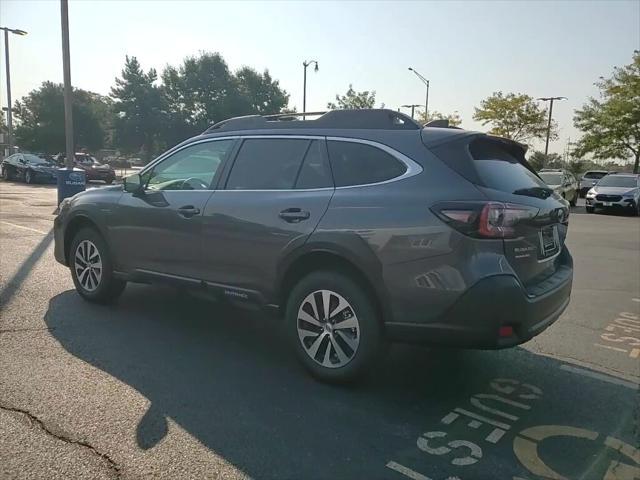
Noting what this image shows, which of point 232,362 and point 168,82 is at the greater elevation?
point 168,82

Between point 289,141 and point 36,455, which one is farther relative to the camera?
point 289,141

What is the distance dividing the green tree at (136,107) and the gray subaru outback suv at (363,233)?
57119mm

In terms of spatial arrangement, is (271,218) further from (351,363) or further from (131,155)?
(131,155)

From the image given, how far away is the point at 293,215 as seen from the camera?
3.94 metres

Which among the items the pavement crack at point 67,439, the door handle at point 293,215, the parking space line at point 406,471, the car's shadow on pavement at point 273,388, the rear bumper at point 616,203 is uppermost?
the door handle at point 293,215

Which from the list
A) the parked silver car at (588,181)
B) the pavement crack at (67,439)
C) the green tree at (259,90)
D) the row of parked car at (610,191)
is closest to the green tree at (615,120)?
the parked silver car at (588,181)

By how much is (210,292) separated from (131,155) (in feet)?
226

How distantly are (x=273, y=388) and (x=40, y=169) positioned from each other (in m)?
28.0

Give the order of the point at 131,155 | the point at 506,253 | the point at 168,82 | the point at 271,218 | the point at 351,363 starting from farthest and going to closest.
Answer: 1. the point at 131,155
2. the point at 168,82
3. the point at 271,218
4. the point at 351,363
5. the point at 506,253

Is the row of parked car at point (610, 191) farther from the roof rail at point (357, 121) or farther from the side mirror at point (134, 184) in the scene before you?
the side mirror at point (134, 184)

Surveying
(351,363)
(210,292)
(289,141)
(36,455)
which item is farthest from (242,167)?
(36,455)

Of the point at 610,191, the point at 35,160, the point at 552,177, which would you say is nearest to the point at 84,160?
the point at 35,160

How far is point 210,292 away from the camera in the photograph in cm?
454

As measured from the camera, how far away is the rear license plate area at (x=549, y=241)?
3697 millimetres
